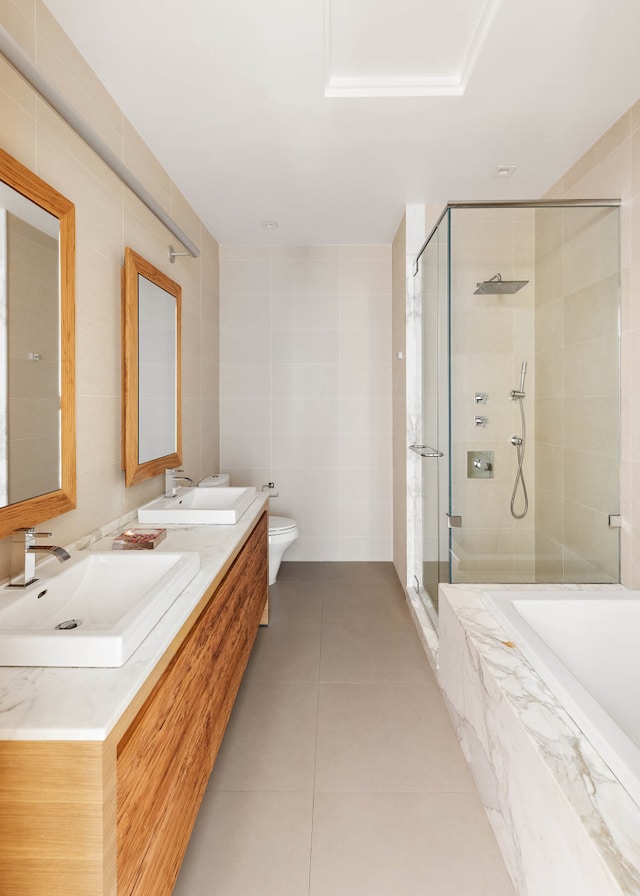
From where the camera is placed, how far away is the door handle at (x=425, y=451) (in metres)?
2.73

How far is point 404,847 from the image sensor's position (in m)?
1.46

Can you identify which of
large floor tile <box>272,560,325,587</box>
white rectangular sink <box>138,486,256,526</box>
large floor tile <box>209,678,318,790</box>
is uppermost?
white rectangular sink <box>138,486,256,526</box>

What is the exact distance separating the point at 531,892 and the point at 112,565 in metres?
1.30

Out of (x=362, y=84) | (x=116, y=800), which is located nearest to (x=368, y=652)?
(x=116, y=800)

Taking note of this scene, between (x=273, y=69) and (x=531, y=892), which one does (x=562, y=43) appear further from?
(x=531, y=892)

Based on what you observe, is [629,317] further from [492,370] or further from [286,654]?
[286,654]

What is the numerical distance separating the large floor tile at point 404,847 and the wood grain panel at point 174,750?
0.40 metres

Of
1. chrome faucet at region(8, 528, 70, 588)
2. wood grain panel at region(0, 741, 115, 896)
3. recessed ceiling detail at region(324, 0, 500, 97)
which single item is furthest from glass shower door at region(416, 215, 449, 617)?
wood grain panel at region(0, 741, 115, 896)

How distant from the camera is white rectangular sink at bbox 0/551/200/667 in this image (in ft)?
3.30

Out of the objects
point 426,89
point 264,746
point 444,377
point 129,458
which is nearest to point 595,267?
point 444,377

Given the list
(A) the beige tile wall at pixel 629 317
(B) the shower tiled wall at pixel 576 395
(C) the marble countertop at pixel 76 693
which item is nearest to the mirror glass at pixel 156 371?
(C) the marble countertop at pixel 76 693

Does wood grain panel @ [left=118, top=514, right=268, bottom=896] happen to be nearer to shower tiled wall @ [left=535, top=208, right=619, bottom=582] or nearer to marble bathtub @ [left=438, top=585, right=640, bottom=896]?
marble bathtub @ [left=438, top=585, right=640, bottom=896]

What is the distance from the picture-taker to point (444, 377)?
254 cm

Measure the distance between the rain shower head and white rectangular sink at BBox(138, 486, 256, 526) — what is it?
144 centimetres
